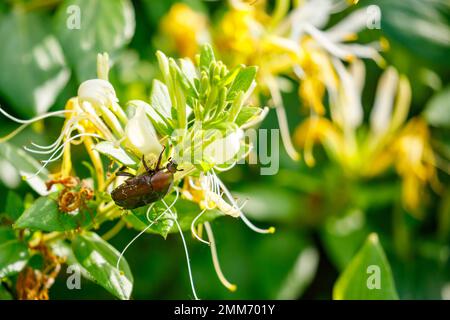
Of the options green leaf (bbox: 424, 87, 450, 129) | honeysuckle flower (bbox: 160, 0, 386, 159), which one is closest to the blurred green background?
green leaf (bbox: 424, 87, 450, 129)

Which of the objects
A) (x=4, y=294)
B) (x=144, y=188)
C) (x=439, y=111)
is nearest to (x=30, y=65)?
(x=4, y=294)

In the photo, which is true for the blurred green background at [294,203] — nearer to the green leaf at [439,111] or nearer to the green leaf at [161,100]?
the green leaf at [439,111]

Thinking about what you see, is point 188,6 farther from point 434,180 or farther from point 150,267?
point 434,180

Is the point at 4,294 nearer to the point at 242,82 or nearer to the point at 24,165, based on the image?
the point at 24,165

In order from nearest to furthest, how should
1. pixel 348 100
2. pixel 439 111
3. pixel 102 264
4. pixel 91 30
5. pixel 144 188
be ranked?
pixel 144 188
pixel 102 264
pixel 91 30
pixel 348 100
pixel 439 111

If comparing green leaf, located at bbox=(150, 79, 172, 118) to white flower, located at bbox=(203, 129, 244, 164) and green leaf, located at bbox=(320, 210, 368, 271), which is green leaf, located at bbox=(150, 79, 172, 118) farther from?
green leaf, located at bbox=(320, 210, 368, 271)

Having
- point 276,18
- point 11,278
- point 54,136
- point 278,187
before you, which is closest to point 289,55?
point 276,18
